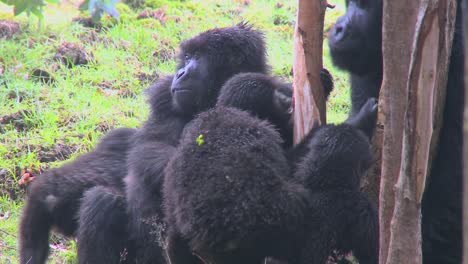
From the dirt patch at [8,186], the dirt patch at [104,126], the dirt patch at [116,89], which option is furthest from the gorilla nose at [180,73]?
the dirt patch at [116,89]

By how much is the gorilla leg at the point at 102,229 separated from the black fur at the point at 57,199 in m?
0.37

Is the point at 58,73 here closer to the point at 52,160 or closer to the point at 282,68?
the point at 52,160

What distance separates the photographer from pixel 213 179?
358cm

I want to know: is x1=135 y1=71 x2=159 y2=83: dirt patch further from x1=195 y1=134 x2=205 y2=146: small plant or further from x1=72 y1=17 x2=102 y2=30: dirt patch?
x1=195 y1=134 x2=205 y2=146: small plant

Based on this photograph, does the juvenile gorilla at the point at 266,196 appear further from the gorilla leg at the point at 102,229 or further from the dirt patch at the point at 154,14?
the dirt patch at the point at 154,14

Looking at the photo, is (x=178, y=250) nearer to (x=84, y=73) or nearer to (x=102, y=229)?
(x=102, y=229)

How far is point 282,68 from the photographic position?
801 centimetres

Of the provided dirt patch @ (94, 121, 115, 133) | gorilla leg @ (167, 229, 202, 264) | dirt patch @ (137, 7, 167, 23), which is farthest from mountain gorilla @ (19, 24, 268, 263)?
dirt patch @ (137, 7, 167, 23)

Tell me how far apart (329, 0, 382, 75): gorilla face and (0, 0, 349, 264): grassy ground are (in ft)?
8.84

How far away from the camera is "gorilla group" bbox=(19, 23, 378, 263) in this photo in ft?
11.9

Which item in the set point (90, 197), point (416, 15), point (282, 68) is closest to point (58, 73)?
point (282, 68)

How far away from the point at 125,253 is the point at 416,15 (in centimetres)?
264

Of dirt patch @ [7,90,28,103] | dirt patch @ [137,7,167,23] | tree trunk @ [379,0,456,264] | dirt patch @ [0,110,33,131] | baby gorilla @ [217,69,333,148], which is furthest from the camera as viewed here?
dirt patch @ [137,7,167,23]

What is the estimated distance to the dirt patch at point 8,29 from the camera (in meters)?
8.45
